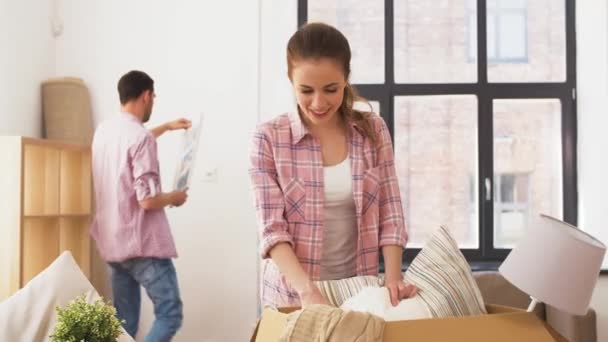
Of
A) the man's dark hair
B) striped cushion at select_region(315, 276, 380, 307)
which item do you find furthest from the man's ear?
striped cushion at select_region(315, 276, 380, 307)

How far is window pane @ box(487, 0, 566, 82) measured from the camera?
416 centimetres

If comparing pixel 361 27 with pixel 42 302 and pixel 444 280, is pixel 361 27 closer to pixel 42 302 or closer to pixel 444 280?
pixel 42 302

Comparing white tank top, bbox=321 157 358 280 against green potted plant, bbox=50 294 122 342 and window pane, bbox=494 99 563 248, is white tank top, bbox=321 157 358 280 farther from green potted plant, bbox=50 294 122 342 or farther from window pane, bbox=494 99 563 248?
window pane, bbox=494 99 563 248

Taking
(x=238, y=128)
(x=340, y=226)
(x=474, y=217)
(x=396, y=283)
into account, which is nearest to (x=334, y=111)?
(x=340, y=226)

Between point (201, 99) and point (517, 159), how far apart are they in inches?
71.2

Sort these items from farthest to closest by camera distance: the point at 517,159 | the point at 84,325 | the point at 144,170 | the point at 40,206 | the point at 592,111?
the point at 517,159 < the point at 592,111 < the point at 40,206 < the point at 144,170 < the point at 84,325

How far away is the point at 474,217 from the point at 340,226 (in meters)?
2.77

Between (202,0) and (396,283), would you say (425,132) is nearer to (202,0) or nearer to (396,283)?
(202,0)

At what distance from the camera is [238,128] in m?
4.02

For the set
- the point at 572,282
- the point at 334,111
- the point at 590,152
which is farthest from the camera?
the point at 590,152

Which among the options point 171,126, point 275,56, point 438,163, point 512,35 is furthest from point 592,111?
point 171,126

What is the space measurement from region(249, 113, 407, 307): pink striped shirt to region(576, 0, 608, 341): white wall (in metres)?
2.79

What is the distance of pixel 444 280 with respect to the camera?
46.4 inches

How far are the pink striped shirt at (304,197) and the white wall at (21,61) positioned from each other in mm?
2465
